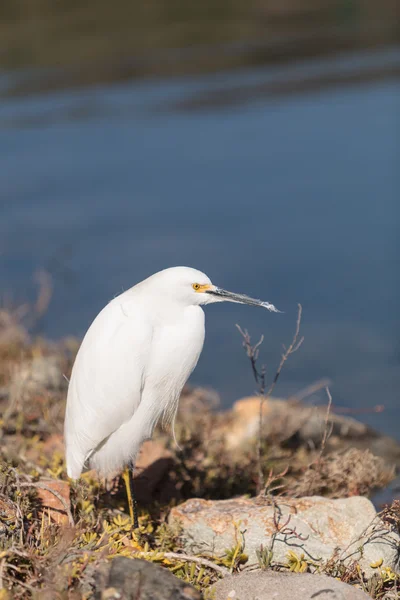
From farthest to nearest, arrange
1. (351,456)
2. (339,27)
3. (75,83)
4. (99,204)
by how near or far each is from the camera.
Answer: (339,27) < (75,83) < (99,204) < (351,456)

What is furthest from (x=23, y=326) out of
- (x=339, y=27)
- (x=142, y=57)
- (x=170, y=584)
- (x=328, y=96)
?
(x=339, y=27)

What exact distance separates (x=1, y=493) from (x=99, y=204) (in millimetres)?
6755

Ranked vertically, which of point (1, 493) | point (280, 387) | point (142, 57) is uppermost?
point (142, 57)

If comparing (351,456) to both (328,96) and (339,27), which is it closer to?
(328,96)

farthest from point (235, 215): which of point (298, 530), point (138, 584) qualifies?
point (138, 584)

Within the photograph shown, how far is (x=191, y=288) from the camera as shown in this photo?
10.4 feet

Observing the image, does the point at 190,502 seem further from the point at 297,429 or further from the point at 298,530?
the point at 297,429

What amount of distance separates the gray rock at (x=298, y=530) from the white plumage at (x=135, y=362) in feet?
1.48

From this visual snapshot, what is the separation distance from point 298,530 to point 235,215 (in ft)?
19.6

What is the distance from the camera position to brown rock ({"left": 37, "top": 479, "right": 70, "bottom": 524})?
11.2 ft

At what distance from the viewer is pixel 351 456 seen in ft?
13.8

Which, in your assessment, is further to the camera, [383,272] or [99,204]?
[99,204]

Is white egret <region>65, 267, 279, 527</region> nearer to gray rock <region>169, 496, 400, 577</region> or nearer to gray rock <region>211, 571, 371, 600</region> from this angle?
gray rock <region>169, 496, 400, 577</region>

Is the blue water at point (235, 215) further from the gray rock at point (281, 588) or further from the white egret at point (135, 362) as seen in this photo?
the gray rock at point (281, 588)
